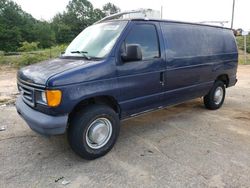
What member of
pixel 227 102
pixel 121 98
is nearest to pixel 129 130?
pixel 121 98

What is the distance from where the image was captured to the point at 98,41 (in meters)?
4.09

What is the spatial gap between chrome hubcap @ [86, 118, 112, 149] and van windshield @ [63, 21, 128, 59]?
0.99 m

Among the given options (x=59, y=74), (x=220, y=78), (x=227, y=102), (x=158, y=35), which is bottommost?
(x=227, y=102)

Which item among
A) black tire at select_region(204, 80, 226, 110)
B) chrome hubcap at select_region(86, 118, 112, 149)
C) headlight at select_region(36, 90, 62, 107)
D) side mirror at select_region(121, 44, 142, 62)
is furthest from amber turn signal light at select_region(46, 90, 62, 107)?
black tire at select_region(204, 80, 226, 110)

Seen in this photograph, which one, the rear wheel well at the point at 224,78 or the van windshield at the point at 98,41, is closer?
the van windshield at the point at 98,41

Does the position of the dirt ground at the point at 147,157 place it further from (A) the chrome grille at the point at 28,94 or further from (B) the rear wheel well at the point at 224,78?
(B) the rear wheel well at the point at 224,78

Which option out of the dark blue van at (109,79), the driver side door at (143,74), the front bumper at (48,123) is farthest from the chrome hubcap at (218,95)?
the front bumper at (48,123)

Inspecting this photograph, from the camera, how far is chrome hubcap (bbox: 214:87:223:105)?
6120 millimetres

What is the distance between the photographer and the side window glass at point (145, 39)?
159 inches

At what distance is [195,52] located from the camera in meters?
5.16

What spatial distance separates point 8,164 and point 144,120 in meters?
2.77

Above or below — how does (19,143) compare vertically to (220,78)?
below

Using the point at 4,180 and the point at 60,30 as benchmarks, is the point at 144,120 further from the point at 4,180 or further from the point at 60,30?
the point at 60,30

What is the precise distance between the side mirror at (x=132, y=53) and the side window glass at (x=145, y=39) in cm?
24
